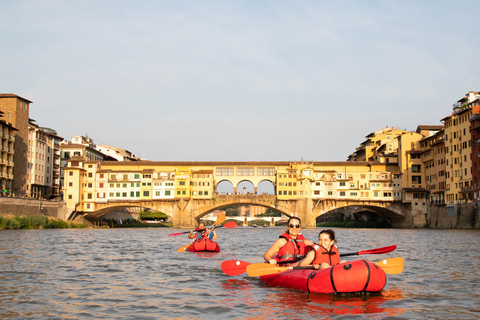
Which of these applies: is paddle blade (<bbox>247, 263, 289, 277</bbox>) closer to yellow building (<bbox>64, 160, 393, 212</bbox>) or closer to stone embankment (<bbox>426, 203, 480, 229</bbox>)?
stone embankment (<bbox>426, 203, 480, 229</bbox>)

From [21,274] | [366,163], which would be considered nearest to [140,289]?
[21,274]

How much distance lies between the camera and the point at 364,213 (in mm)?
93875

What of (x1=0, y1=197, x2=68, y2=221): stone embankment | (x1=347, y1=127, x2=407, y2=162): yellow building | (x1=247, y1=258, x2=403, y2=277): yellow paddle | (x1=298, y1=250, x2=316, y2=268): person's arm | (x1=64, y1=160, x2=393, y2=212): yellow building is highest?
(x1=347, y1=127, x2=407, y2=162): yellow building

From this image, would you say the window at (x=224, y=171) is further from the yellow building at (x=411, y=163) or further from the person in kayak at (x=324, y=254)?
the person in kayak at (x=324, y=254)

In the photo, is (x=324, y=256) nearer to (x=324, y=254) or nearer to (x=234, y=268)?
(x=324, y=254)

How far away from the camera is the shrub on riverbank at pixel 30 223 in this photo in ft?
178

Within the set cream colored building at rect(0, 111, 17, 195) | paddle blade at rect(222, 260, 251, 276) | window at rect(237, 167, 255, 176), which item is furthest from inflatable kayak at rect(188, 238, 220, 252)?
window at rect(237, 167, 255, 176)

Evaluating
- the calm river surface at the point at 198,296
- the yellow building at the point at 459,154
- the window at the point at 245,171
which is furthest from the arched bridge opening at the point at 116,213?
the calm river surface at the point at 198,296

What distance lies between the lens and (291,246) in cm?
1385

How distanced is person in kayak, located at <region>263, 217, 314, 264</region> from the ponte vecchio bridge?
6457 centimetres

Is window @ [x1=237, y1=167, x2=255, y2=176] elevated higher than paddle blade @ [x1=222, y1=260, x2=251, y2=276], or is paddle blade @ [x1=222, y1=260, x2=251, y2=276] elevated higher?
window @ [x1=237, y1=167, x2=255, y2=176]

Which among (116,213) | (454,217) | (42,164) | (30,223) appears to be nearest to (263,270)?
(30,223)

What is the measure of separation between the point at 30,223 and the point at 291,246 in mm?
52926

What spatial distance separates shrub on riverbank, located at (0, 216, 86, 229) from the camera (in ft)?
178
